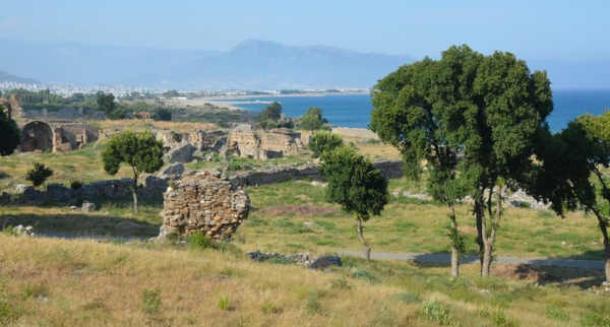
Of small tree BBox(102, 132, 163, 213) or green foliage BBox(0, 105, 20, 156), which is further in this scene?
green foliage BBox(0, 105, 20, 156)

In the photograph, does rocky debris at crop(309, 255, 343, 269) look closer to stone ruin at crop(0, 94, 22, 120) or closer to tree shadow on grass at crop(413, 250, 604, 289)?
tree shadow on grass at crop(413, 250, 604, 289)

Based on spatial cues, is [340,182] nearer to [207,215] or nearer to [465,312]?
[207,215]

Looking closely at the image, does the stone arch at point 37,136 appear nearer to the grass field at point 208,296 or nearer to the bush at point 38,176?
the bush at point 38,176

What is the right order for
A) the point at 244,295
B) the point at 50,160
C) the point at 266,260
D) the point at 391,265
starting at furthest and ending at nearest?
the point at 50,160 < the point at 391,265 < the point at 266,260 < the point at 244,295

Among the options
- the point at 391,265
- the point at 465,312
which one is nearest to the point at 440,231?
the point at 391,265

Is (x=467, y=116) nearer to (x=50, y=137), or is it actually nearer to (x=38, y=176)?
(x=38, y=176)

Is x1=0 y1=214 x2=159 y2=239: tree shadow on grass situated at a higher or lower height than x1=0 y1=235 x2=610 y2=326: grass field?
lower

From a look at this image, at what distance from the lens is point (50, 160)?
56.8 m

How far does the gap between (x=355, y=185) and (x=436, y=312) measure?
570 inches

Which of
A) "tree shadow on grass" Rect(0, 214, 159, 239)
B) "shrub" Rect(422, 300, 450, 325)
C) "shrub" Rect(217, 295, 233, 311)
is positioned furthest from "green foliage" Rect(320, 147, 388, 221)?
"shrub" Rect(217, 295, 233, 311)

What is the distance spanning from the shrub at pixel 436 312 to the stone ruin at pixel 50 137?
66305mm

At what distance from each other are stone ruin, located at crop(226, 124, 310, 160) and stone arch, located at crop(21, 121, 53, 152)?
20025 millimetres

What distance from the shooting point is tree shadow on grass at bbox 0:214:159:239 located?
89.9 feet

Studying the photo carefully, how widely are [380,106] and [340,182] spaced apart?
5632 mm
